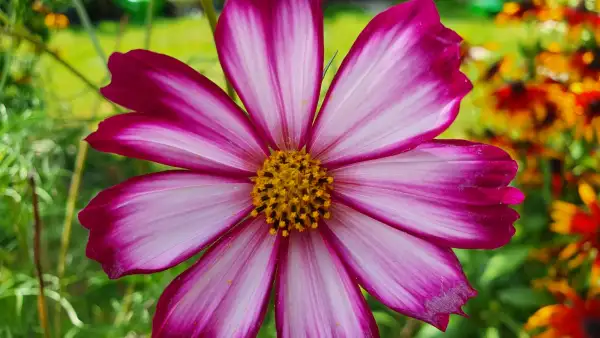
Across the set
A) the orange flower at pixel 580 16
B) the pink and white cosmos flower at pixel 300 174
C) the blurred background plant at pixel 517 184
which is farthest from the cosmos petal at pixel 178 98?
the orange flower at pixel 580 16

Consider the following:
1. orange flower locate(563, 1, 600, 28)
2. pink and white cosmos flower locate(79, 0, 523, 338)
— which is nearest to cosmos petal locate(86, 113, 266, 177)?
pink and white cosmos flower locate(79, 0, 523, 338)

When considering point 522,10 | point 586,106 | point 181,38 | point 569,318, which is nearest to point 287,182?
point 569,318

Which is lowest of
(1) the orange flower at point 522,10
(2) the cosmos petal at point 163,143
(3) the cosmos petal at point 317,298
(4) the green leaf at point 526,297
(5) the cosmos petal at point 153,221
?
(4) the green leaf at point 526,297

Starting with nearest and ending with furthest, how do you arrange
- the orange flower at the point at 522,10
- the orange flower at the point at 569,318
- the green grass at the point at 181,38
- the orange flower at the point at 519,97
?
the orange flower at the point at 569,318 → the orange flower at the point at 519,97 → the orange flower at the point at 522,10 → the green grass at the point at 181,38

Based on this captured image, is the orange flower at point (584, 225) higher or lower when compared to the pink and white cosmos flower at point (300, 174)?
lower

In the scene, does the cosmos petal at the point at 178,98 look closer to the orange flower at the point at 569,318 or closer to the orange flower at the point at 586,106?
the orange flower at the point at 569,318

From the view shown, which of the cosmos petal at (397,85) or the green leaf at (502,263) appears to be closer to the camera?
the cosmos petal at (397,85)

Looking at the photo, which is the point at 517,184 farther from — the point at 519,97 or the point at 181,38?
the point at 181,38

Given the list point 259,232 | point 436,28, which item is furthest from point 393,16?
point 259,232
